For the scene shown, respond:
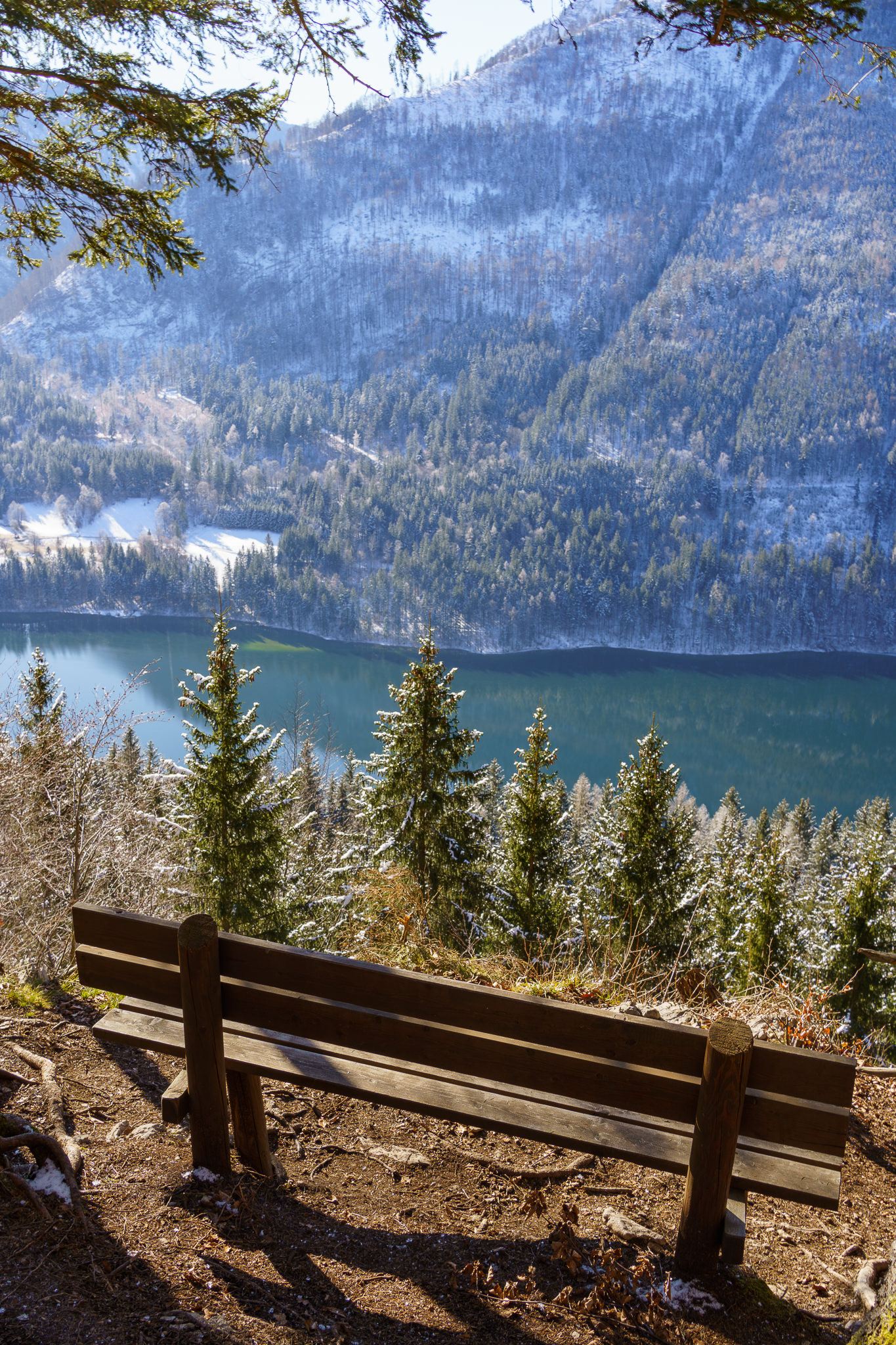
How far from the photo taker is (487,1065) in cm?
235

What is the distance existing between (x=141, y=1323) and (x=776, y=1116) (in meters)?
1.79

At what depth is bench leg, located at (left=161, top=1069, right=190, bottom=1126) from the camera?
265 centimetres

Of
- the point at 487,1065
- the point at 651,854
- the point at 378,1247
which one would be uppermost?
the point at 487,1065

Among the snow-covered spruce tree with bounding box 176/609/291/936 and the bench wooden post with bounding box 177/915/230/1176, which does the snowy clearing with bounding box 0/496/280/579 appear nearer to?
the snow-covered spruce tree with bounding box 176/609/291/936

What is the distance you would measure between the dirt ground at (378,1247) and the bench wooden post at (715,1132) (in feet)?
0.88

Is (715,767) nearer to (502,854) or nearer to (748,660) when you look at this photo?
(748,660)

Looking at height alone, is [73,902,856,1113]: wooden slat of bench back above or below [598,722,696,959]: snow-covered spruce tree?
above

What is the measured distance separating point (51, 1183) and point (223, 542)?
514 ft

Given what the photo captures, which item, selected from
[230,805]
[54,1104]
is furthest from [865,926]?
[54,1104]

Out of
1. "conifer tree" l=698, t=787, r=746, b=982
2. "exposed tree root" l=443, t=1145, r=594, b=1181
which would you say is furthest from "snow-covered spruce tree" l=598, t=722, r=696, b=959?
"exposed tree root" l=443, t=1145, r=594, b=1181

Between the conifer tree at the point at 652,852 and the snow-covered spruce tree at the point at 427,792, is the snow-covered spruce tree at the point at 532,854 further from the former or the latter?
the conifer tree at the point at 652,852

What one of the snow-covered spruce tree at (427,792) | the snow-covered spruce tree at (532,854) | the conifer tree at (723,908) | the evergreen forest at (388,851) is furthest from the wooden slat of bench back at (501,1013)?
the conifer tree at (723,908)

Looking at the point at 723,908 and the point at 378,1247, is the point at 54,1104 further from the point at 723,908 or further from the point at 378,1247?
the point at 723,908

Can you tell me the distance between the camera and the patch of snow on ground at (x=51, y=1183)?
102 inches
